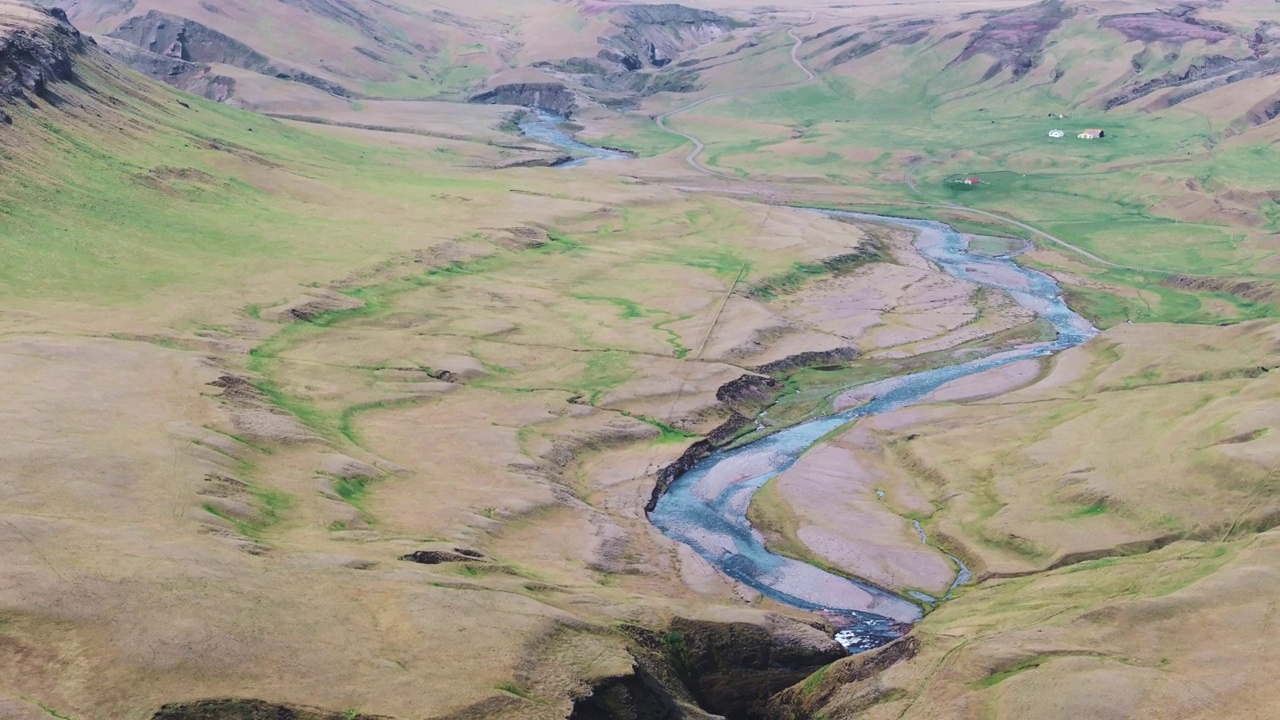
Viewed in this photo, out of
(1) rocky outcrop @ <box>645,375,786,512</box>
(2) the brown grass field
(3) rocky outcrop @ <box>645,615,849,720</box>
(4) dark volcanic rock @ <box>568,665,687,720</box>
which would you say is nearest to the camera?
(4) dark volcanic rock @ <box>568,665,687,720</box>

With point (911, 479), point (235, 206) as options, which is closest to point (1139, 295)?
point (911, 479)

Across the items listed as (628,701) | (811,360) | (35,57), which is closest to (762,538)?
(628,701)

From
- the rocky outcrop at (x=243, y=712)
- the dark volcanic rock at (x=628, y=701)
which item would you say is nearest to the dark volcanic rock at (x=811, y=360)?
the dark volcanic rock at (x=628, y=701)

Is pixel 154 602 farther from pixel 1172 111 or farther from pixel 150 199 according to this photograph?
pixel 1172 111

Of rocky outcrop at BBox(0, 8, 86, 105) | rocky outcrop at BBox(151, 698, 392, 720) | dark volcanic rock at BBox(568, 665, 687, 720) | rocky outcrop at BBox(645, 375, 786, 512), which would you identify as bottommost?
rocky outcrop at BBox(645, 375, 786, 512)

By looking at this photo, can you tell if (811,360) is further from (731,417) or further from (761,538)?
(761,538)

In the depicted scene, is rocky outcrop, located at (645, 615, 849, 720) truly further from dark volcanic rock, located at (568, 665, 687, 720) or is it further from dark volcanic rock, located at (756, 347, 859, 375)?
dark volcanic rock, located at (756, 347, 859, 375)

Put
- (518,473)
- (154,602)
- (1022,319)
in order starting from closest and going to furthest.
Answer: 1. (154,602)
2. (518,473)
3. (1022,319)

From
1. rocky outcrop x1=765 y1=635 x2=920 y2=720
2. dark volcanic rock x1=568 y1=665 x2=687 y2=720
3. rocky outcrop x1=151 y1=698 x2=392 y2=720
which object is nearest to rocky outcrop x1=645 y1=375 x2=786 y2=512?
rocky outcrop x1=765 y1=635 x2=920 y2=720
